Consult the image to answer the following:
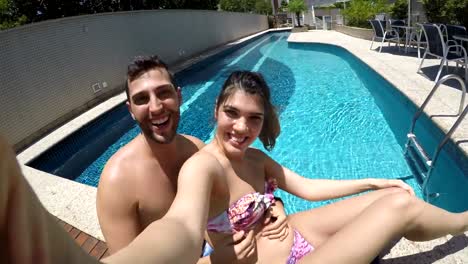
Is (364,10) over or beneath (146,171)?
over

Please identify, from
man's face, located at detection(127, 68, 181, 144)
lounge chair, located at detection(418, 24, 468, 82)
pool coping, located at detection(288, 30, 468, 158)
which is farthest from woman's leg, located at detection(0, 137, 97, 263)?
lounge chair, located at detection(418, 24, 468, 82)

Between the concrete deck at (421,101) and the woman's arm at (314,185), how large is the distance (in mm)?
457

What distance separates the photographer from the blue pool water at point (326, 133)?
153 inches

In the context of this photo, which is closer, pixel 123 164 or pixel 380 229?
pixel 380 229

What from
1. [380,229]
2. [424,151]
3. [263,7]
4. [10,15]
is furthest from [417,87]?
[263,7]

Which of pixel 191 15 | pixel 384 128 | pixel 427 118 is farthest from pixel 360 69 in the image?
pixel 191 15

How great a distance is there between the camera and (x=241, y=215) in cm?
171

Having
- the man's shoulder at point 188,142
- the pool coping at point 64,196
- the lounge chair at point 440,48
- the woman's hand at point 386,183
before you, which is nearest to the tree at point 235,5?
the lounge chair at point 440,48

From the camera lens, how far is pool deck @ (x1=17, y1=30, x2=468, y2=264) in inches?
78.7

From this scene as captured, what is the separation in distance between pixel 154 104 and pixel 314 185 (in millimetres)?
1194

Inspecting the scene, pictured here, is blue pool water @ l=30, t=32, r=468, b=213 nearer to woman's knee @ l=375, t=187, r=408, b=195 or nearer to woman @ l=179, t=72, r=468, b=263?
woman @ l=179, t=72, r=468, b=263

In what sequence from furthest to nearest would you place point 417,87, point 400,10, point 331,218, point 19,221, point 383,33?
point 400,10
point 383,33
point 417,87
point 331,218
point 19,221

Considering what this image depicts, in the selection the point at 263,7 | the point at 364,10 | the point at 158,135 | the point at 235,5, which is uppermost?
the point at 235,5

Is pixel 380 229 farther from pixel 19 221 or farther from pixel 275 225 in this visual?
pixel 19 221
